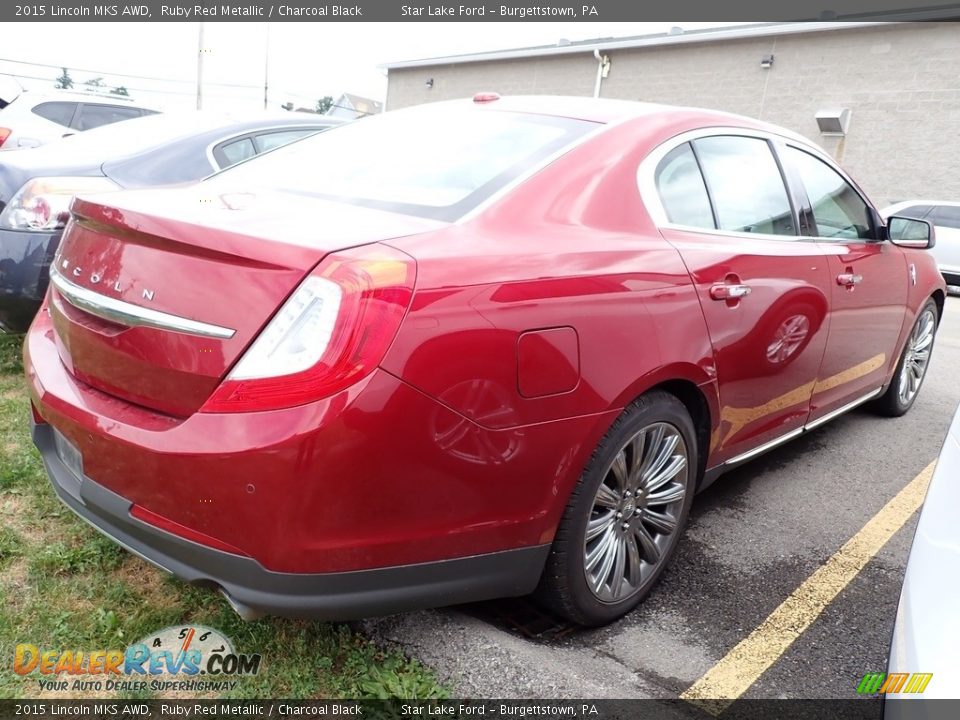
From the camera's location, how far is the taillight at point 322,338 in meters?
1.60

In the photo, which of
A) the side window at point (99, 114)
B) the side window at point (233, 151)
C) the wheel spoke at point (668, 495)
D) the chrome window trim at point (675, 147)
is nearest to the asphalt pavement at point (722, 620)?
the wheel spoke at point (668, 495)

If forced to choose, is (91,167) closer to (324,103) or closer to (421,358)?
(421,358)

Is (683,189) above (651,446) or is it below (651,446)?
above

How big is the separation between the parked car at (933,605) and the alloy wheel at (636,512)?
82 cm

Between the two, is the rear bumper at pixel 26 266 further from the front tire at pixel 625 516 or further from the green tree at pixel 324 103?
the green tree at pixel 324 103

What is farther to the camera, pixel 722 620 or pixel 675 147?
pixel 675 147

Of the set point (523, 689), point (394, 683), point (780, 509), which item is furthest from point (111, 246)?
point (780, 509)

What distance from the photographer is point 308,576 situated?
1676mm

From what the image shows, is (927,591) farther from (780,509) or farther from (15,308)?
(15,308)

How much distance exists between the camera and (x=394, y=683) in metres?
1.95

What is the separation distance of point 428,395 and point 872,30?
64.8 ft

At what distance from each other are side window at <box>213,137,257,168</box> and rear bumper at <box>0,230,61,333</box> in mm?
1099

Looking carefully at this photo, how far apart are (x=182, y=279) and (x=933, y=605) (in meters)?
1.65

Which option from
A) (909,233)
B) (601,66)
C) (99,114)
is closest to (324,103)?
(601,66)
